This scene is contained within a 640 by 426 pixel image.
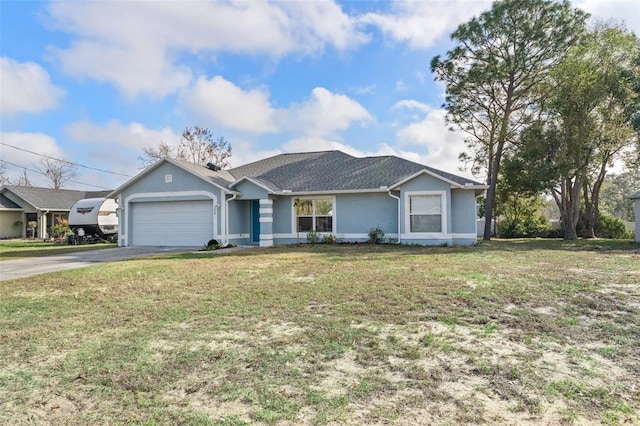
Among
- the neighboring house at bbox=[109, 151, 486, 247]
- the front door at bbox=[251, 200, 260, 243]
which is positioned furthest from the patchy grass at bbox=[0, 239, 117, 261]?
the front door at bbox=[251, 200, 260, 243]

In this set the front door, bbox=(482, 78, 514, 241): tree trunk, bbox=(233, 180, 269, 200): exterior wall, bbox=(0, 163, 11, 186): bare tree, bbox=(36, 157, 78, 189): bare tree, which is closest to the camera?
bbox=(233, 180, 269, 200): exterior wall

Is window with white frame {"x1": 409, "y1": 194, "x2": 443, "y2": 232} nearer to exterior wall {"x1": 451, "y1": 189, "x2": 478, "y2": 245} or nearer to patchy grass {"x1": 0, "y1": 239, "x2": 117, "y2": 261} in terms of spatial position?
exterior wall {"x1": 451, "y1": 189, "x2": 478, "y2": 245}

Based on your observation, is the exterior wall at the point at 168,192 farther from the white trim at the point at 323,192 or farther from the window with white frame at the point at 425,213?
the window with white frame at the point at 425,213

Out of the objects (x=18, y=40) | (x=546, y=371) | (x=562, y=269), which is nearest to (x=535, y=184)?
(x=562, y=269)

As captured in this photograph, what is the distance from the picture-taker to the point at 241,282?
8250 millimetres

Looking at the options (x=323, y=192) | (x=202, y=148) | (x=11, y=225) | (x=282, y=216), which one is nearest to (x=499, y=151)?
(x=323, y=192)

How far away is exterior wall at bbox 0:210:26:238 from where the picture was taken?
30509mm

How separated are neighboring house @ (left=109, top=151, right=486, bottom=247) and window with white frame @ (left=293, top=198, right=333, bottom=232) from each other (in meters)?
0.05

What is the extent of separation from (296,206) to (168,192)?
6079 millimetres

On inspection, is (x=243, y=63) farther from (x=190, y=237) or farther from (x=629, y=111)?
(x=629, y=111)

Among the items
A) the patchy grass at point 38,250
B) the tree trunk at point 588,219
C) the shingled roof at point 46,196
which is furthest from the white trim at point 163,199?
the tree trunk at point 588,219

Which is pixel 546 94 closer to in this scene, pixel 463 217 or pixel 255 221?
pixel 463 217

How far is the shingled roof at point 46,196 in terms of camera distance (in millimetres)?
30219

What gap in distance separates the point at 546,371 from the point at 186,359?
139 inches
